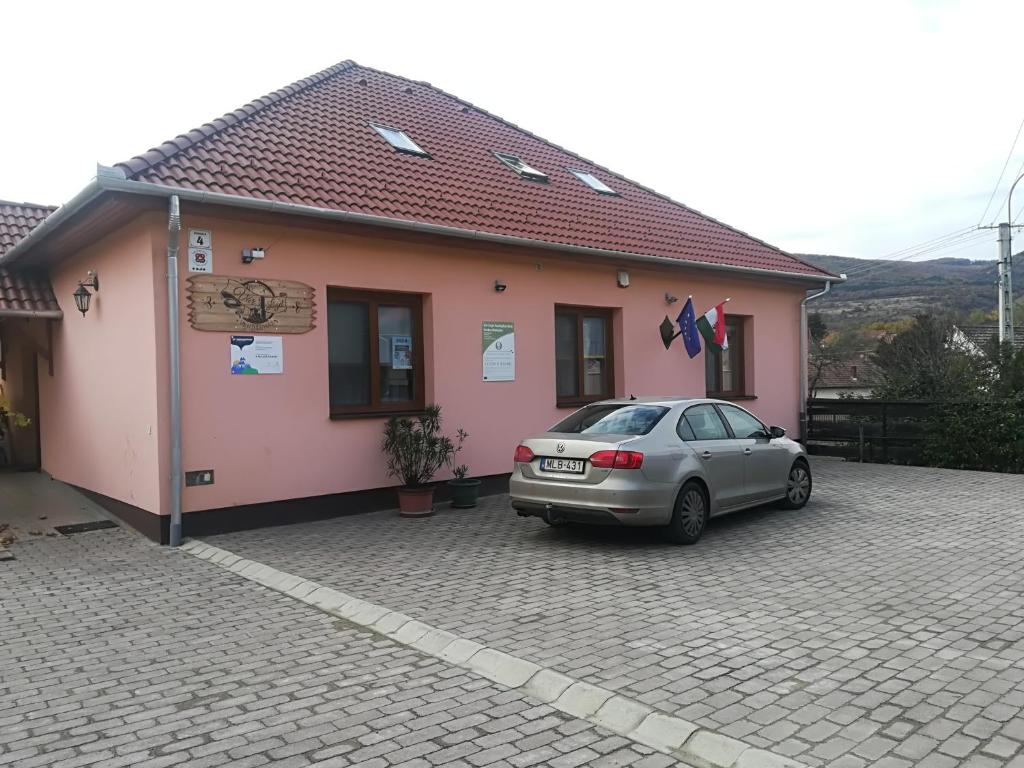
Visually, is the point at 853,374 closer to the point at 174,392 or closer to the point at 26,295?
the point at 26,295

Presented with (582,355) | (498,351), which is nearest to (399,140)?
(498,351)

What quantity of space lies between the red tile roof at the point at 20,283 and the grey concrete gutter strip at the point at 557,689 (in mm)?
7424

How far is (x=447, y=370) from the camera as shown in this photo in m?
10.8

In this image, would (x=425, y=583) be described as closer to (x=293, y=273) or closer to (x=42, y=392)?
(x=293, y=273)

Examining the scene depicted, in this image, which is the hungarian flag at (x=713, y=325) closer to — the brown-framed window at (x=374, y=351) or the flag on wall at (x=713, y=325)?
the flag on wall at (x=713, y=325)

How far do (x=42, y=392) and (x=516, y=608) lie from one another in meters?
10.9

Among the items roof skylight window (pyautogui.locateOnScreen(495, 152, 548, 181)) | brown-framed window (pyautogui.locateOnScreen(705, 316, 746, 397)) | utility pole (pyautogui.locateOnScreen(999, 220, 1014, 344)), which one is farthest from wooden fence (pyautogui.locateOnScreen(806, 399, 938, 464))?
utility pole (pyautogui.locateOnScreen(999, 220, 1014, 344))

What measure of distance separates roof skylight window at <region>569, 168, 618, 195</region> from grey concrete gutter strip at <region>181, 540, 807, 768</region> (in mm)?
10715

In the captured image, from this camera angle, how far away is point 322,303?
9672mm

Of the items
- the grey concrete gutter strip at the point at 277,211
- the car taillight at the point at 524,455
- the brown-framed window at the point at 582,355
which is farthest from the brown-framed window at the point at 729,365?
the car taillight at the point at 524,455

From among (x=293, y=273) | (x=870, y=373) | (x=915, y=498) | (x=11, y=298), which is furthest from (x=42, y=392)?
(x=870, y=373)

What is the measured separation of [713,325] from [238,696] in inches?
419

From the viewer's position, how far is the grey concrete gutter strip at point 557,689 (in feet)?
11.8

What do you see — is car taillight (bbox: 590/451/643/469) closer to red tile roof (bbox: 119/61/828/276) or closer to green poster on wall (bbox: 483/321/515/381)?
green poster on wall (bbox: 483/321/515/381)
